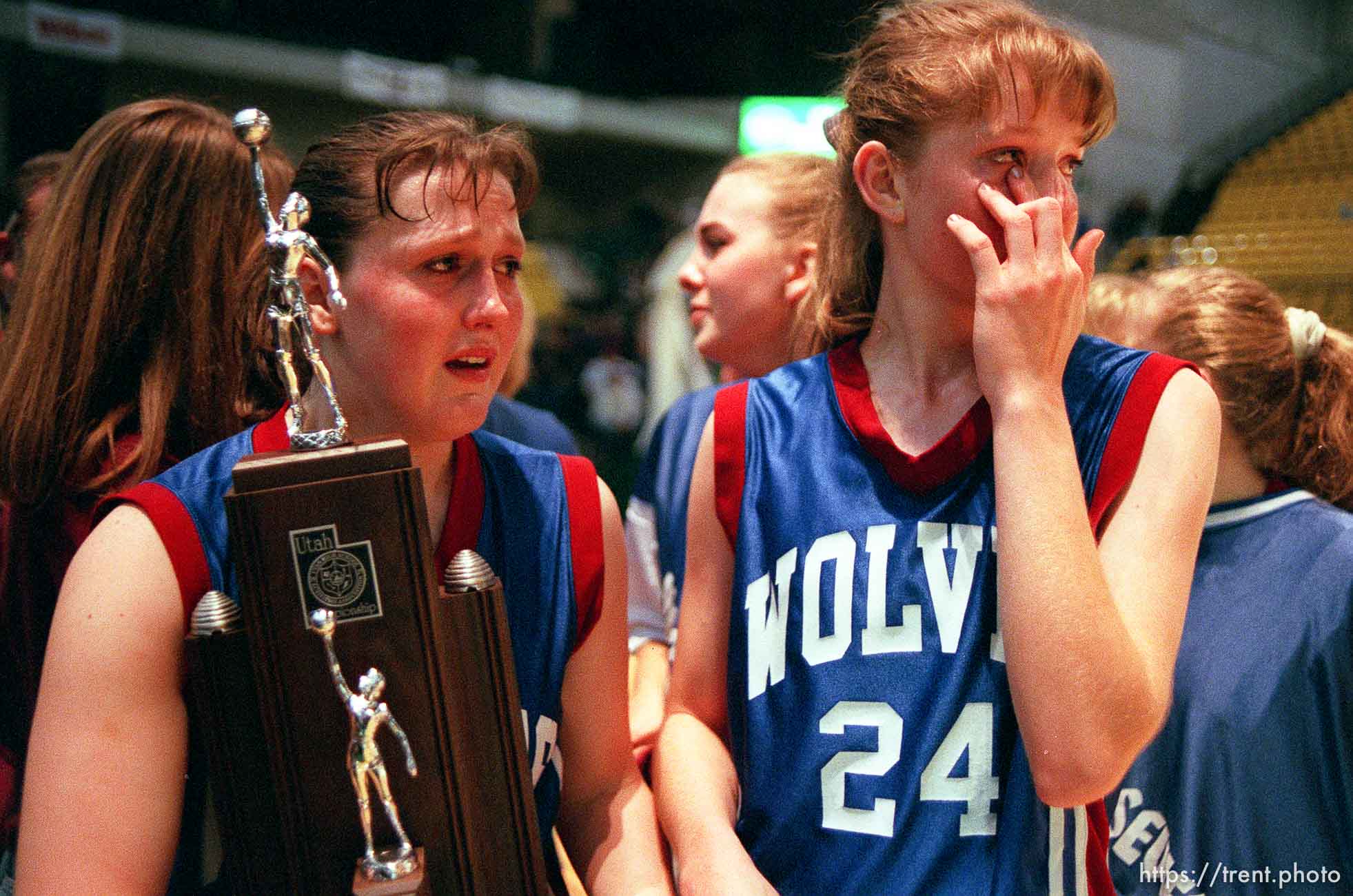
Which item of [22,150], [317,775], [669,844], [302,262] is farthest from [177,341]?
[22,150]

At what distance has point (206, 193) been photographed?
1655 mm

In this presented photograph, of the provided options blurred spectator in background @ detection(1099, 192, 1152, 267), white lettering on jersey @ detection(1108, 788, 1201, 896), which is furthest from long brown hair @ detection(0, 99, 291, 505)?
blurred spectator in background @ detection(1099, 192, 1152, 267)

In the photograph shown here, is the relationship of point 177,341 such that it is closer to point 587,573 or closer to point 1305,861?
point 587,573

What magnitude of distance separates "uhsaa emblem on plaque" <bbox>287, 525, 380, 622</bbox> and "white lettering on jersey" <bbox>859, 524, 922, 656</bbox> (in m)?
0.55

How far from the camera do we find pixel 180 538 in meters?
1.20

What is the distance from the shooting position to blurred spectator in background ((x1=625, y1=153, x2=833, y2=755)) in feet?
8.15

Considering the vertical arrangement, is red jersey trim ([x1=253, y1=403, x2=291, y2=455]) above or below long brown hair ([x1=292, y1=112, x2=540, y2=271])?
below

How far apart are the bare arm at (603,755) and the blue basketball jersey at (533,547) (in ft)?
0.05

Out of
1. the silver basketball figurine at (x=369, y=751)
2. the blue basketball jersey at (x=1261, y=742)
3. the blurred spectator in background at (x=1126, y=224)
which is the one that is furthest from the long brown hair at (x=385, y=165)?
the blurred spectator in background at (x=1126, y=224)

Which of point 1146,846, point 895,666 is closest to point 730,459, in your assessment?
point 895,666

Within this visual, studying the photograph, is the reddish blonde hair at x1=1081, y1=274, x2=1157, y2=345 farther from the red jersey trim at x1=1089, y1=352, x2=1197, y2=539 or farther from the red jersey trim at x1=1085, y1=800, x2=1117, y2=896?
the red jersey trim at x1=1085, y1=800, x2=1117, y2=896

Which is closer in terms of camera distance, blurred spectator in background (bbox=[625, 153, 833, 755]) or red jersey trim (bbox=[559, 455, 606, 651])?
red jersey trim (bbox=[559, 455, 606, 651])

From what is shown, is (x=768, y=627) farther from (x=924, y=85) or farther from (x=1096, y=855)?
(x=924, y=85)

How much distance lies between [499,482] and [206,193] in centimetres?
63
